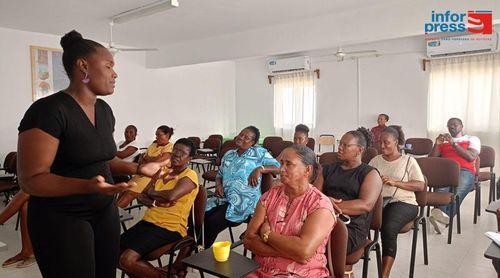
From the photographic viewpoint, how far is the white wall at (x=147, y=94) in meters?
6.25

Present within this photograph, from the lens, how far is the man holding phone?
385cm

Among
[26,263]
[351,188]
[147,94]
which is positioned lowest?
[26,263]

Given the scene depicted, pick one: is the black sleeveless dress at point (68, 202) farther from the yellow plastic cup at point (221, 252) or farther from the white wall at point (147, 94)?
the white wall at point (147, 94)

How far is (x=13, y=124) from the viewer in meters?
6.34

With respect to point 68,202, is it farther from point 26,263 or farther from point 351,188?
point 26,263

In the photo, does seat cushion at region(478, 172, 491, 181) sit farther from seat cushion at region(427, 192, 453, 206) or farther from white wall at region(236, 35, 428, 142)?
white wall at region(236, 35, 428, 142)

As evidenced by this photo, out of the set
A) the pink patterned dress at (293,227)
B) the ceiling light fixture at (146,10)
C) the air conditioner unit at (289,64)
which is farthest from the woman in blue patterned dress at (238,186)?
the air conditioner unit at (289,64)

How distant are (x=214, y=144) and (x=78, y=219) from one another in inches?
255

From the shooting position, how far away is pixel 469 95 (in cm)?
654

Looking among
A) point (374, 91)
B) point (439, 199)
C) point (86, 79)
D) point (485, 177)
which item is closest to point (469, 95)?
point (374, 91)

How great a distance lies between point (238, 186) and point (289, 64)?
5945 millimetres

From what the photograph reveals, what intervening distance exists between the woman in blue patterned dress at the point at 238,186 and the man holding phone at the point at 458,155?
1.90m

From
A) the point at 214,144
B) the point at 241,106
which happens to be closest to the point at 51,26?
the point at 214,144

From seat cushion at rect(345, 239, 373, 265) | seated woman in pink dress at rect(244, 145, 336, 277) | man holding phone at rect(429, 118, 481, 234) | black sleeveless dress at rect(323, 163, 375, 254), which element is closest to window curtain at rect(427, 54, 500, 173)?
man holding phone at rect(429, 118, 481, 234)
